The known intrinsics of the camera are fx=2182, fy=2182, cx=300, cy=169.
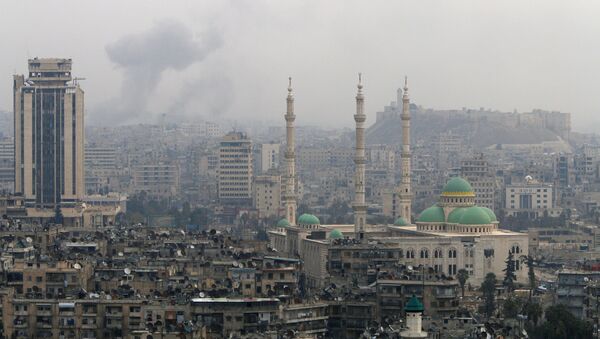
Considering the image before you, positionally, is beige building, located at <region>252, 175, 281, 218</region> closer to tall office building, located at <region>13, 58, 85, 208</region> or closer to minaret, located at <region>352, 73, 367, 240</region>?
tall office building, located at <region>13, 58, 85, 208</region>

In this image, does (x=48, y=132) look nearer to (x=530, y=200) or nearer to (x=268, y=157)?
(x=530, y=200)

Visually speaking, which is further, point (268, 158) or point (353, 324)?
point (268, 158)

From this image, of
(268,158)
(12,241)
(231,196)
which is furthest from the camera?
→ (268,158)

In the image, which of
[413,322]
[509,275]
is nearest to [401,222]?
[509,275]

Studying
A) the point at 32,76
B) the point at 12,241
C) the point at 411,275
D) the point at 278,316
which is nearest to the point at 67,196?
the point at 32,76

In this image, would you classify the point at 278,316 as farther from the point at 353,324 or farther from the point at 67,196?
the point at 67,196
